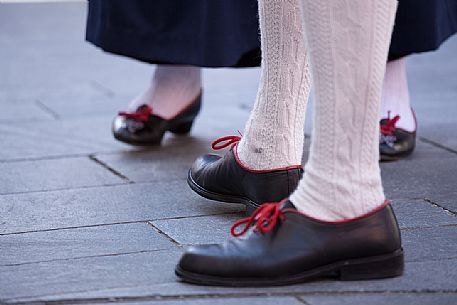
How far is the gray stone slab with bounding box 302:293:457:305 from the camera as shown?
1176 mm

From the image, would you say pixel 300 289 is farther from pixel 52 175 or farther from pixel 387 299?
pixel 52 175

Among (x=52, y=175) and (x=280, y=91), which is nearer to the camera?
(x=280, y=91)

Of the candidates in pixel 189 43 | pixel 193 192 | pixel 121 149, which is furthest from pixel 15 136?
pixel 193 192

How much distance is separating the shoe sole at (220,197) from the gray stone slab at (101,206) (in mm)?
20

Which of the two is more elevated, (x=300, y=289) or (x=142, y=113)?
(x=300, y=289)

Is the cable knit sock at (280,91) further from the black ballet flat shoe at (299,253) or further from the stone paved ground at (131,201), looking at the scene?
the black ballet flat shoe at (299,253)

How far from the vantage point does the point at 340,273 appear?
4.15 feet

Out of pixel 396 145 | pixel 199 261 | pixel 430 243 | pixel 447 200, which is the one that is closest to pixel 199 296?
pixel 199 261

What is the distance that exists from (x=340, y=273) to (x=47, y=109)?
62.6 inches

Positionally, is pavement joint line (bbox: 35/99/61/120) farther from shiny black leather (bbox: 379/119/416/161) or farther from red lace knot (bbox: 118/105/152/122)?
shiny black leather (bbox: 379/119/416/161)

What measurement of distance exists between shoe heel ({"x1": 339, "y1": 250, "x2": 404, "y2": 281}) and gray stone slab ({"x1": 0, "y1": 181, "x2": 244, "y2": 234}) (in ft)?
1.33

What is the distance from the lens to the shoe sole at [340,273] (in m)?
1.24

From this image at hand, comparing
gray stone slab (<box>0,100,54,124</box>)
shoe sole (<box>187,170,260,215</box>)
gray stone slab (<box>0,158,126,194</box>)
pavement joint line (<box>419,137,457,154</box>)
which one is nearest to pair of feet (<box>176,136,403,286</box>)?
shoe sole (<box>187,170,260,215</box>)

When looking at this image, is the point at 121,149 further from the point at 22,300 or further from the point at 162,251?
the point at 22,300
